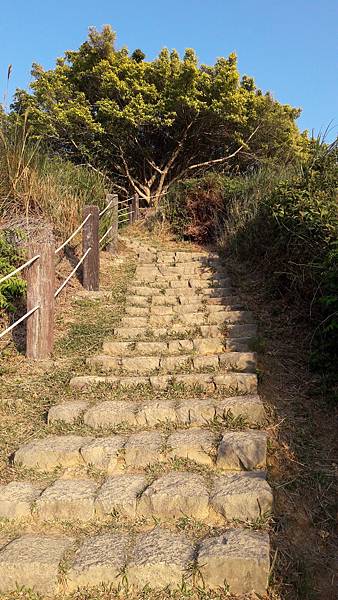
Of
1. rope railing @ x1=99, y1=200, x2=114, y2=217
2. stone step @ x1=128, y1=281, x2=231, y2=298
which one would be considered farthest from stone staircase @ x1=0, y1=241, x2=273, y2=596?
rope railing @ x1=99, y1=200, x2=114, y2=217

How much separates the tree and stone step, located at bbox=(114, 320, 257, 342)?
785 cm

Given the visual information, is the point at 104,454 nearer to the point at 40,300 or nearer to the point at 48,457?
the point at 48,457

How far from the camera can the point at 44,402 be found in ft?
10.8

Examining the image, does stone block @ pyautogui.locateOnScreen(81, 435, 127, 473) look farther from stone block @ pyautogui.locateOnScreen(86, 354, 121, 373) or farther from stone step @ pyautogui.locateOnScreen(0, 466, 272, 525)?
stone block @ pyautogui.locateOnScreen(86, 354, 121, 373)

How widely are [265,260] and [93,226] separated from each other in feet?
6.85

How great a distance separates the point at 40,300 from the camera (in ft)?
12.6

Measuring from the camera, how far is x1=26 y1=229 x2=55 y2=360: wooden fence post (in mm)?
3799

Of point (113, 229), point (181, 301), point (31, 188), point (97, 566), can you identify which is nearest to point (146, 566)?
point (97, 566)

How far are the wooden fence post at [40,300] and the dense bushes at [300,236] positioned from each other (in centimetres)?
210

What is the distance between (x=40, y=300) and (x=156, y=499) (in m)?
2.09

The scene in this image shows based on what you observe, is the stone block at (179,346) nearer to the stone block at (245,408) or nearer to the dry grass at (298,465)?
the dry grass at (298,465)

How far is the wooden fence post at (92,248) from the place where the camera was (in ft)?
18.4

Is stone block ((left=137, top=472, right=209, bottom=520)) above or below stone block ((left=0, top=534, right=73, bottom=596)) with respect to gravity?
above

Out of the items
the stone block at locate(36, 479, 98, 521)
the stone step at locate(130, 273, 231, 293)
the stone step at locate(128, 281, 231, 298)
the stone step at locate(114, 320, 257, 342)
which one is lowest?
the stone block at locate(36, 479, 98, 521)
